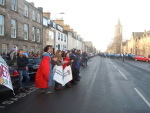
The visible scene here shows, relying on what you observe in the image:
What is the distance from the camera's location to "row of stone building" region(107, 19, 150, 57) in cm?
6097

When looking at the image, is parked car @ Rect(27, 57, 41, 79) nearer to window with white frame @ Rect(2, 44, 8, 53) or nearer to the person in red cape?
the person in red cape

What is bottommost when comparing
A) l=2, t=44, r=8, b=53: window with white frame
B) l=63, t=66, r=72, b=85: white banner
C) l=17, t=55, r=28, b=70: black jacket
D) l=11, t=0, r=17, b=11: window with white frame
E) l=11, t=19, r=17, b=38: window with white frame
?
l=63, t=66, r=72, b=85: white banner

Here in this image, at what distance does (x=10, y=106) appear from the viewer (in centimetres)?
518

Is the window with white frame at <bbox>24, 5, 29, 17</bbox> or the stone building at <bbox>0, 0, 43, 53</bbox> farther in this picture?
the window with white frame at <bbox>24, 5, 29, 17</bbox>

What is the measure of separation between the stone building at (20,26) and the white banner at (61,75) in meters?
12.9

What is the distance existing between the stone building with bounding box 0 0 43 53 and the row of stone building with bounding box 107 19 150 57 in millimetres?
34929

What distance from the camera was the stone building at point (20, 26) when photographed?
1903cm

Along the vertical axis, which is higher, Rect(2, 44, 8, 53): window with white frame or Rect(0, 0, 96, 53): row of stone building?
Rect(0, 0, 96, 53): row of stone building

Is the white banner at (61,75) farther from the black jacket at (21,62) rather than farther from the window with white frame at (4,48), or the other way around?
the window with white frame at (4,48)

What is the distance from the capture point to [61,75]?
7824 millimetres

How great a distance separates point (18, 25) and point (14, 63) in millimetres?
14848

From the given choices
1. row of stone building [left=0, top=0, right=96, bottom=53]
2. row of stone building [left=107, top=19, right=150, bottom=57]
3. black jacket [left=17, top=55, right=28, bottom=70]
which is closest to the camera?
black jacket [left=17, top=55, right=28, bottom=70]

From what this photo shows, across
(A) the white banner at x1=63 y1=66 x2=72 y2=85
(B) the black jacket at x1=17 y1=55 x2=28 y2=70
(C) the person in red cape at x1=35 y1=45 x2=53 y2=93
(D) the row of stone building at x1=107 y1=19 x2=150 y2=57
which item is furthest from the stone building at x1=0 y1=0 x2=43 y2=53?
(D) the row of stone building at x1=107 y1=19 x2=150 y2=57

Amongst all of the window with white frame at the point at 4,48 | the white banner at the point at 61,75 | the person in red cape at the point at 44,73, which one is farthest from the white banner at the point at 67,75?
the window with white frame at the point at 4,48
